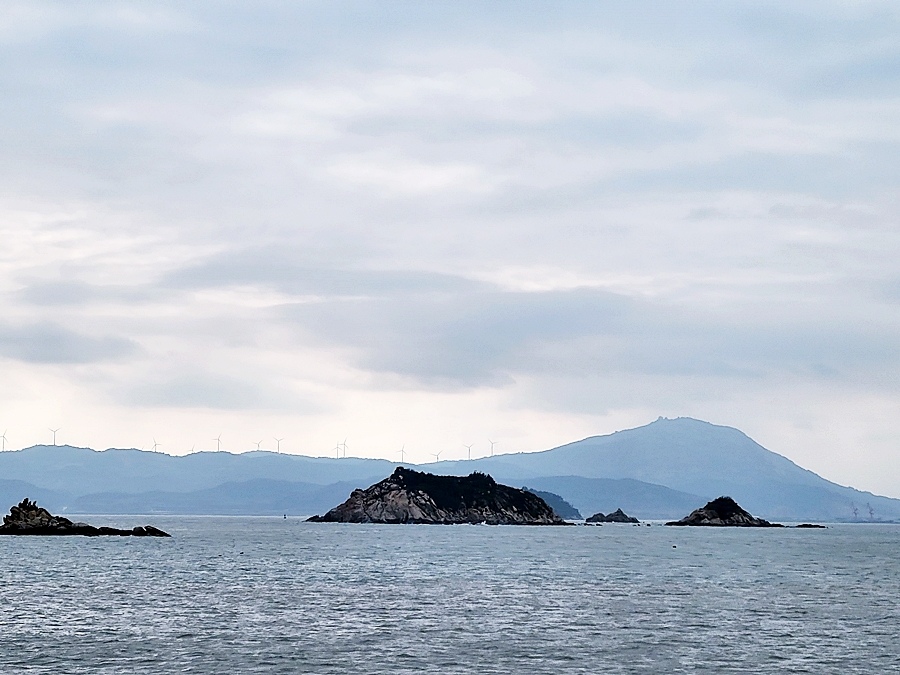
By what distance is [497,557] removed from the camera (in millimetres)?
176375

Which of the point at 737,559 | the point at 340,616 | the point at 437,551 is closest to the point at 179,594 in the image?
the point at 340,616

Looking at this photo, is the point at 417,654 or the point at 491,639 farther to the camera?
the point at 491,639

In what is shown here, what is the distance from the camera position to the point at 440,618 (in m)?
85.4

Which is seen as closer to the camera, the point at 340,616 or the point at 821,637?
the point at 821,637

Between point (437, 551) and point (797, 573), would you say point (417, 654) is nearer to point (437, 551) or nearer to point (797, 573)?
point (797, 573)

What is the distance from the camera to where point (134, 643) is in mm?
70750

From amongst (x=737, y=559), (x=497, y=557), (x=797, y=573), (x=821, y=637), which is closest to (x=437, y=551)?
(x=497, y=557)

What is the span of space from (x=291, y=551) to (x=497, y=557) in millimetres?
39183

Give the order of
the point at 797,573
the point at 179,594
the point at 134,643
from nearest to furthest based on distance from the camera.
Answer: the point at 134,643
the point at 179,594
the point at 797,573

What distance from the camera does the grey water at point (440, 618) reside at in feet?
212

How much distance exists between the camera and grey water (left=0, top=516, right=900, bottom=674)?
212 ft

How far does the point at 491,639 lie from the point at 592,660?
1036cm

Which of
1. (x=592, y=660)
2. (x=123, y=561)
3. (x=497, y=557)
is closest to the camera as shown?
(x=592, y=660)

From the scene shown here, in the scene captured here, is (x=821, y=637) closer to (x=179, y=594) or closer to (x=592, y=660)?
(x=592, y=660)
